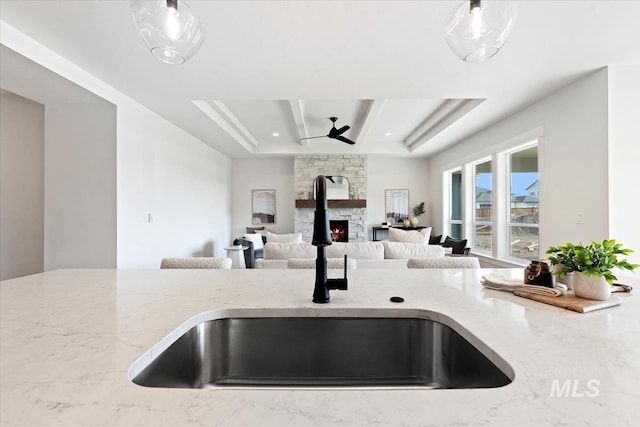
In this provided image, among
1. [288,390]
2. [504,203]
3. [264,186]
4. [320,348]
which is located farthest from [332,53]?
[264,186]

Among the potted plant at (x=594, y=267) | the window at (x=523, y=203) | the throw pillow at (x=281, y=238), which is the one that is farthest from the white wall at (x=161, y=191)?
the window at (x=523, y=203)

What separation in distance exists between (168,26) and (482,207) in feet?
18.3

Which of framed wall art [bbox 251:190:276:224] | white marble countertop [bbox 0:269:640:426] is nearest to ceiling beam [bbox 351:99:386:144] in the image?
framed wall art [bbox 251:190:276:224]

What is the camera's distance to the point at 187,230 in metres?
5.04

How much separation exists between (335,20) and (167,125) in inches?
131

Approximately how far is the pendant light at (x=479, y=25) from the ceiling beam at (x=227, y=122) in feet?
11.1

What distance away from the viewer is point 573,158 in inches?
123

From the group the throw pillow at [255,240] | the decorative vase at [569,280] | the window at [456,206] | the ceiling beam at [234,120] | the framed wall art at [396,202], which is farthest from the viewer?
the framed wall art at [396,202]

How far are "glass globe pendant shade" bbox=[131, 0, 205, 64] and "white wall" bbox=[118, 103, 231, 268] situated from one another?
2.70 metres

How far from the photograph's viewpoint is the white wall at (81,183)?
328 centimetres

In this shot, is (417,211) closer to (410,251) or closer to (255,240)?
(255,240)

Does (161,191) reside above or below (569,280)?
above

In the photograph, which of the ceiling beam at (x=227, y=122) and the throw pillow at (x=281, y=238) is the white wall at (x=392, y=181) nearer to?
the throw pillow at (x=281, y=238)

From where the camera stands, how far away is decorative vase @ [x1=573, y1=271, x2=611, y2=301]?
88 centimetres
